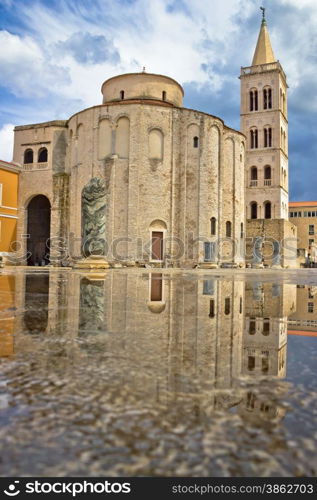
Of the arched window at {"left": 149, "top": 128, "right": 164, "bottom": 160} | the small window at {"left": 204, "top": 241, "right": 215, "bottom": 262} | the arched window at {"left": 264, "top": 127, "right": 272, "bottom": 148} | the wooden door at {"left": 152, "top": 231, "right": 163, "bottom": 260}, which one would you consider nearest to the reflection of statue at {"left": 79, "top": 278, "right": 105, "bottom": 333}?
the small window at {"left": 204, "top": 241, "right": 215, "bottom": 262}

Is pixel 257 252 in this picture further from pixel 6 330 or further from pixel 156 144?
pixel 6 330

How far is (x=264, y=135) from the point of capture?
41.1 m

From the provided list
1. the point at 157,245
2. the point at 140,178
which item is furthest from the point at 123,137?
the point at 157,245

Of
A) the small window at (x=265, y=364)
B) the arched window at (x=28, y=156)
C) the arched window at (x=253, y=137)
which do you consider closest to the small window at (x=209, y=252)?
the arched window at (x=28, y=156)

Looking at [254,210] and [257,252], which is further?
[254,210]

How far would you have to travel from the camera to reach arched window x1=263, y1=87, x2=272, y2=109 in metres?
41.1

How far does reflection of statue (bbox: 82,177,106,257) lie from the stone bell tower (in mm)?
29003

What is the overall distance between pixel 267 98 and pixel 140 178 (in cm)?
2332

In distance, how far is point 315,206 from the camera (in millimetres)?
62625

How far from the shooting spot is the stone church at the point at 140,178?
25734 mm

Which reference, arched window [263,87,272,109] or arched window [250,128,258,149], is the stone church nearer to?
arched window [250,128,258,149]

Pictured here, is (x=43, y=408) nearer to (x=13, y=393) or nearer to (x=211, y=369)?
(x=13, y=393)

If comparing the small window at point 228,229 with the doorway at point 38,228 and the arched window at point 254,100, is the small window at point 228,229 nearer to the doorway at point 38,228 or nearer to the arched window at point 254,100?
the doorway at point 38,228

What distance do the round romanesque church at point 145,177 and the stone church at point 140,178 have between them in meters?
0.07
